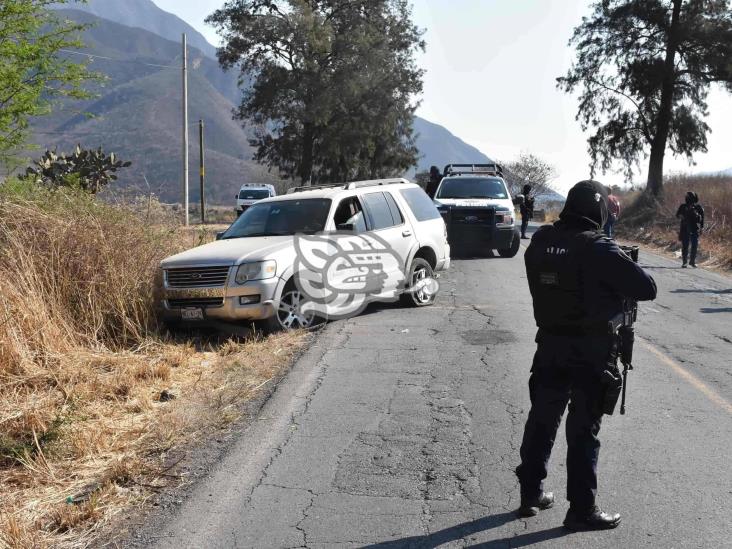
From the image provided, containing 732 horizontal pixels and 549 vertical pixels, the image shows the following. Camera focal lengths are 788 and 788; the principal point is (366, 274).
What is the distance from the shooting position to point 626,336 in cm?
426

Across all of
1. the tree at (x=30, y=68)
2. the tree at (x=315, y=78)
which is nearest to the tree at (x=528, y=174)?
the tree at (x=315, y=78)

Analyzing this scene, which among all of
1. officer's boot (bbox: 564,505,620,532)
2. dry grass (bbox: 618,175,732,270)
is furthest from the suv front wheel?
dry grass (bbox: 618,175,732,270)

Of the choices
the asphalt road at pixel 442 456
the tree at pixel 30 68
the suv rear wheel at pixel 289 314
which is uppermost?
the tree at pixel 30 68

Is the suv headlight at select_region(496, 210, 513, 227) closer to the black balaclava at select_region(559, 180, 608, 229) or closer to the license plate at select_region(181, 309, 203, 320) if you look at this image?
the license plate at select_region(181, 309, 203, 320)

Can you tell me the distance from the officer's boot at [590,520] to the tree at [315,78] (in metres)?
37.3

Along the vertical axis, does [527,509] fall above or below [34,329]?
below

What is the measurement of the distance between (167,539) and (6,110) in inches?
442

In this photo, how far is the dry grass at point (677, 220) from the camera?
2267cm

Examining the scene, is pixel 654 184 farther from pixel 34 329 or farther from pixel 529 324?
pixel 34 329

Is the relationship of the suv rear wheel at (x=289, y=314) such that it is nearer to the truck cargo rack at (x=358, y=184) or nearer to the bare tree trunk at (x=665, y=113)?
the truck cargo rack at (x=358, y=184)

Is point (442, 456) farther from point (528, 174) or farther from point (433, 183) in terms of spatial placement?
point (528, 174)

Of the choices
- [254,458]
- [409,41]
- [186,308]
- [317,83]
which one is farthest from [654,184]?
[254,458]

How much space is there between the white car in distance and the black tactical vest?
17.1 ft

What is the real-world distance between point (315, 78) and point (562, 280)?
37954 millimetres
